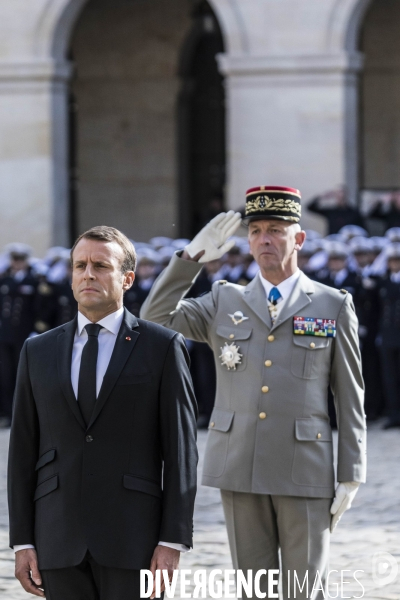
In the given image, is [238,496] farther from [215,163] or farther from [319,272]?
[215,163]

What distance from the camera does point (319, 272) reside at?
495 inches

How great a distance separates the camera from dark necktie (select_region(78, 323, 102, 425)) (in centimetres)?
359

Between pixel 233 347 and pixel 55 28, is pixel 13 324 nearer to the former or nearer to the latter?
pixel 55 28

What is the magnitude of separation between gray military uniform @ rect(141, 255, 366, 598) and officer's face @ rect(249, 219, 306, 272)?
14 cm

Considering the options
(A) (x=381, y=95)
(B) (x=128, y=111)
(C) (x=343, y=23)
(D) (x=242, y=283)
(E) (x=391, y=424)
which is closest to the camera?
(E) (x=391, y=424)

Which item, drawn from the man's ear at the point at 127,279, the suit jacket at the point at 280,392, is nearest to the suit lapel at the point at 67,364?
the man's ear at the point at 127,279

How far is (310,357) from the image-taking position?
14.6 ft

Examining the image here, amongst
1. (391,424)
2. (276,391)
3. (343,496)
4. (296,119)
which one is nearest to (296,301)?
(276,391)

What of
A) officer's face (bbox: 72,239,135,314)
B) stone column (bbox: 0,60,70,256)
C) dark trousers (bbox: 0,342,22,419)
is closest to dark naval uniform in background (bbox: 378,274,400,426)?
dark trousers (bbox: 0,342,22,419)

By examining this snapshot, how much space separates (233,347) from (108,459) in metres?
1.10

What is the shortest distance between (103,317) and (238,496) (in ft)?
3.44

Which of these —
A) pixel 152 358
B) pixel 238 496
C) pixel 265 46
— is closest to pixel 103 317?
pixel 152 358

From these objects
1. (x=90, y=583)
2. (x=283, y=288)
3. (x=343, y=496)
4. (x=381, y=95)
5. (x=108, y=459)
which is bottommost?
(x=90, y=583)

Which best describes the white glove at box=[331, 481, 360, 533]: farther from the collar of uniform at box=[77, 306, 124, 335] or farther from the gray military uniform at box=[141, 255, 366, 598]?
the collar of uniform at box=[77, 306, 124, 335]
